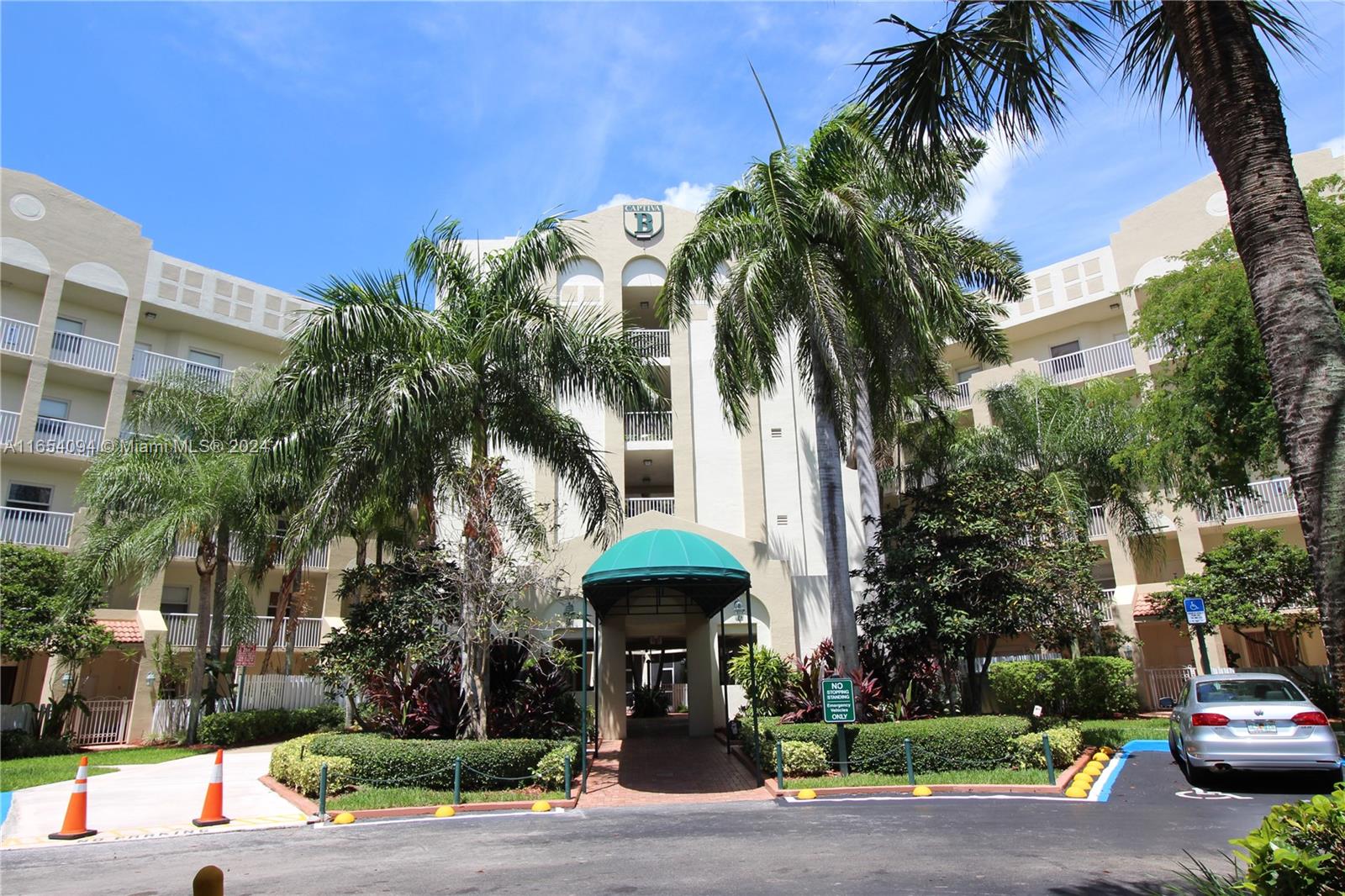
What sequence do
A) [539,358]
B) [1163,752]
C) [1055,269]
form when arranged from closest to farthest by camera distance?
1. [539,358]
2. [1163,752]
3. [1055,269]

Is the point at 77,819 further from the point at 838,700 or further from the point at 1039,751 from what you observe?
the point at 1039,751

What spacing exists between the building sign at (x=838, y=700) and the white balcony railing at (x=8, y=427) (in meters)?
25.2

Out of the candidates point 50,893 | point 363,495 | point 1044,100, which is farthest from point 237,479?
point 1044,100

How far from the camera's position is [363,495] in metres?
14.9

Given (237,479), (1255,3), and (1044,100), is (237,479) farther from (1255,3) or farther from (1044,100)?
(1255,3)

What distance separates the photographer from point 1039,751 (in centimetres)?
1313

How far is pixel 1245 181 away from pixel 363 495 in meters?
13.7

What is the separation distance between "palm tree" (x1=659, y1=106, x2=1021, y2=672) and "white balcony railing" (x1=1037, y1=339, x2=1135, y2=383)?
56.9 feet

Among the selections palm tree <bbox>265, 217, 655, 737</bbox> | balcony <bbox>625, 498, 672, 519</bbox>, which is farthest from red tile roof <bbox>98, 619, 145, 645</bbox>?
balcony <bbox>625, 498, 672, 519</bbox>

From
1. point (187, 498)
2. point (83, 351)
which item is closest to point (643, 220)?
point (187, 498)

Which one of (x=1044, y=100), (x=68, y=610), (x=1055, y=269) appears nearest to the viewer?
(x=1044, y=100)

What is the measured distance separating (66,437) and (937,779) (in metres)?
27.1

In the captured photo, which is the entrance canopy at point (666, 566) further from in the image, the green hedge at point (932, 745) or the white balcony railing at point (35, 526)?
the white balcony railing at point (35, 526)

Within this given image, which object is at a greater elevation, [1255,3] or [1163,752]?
[1255,3]
